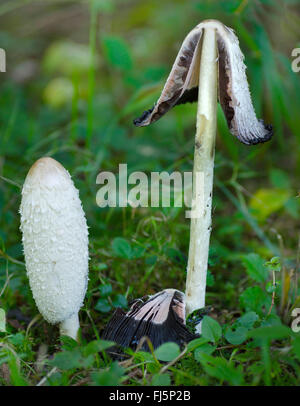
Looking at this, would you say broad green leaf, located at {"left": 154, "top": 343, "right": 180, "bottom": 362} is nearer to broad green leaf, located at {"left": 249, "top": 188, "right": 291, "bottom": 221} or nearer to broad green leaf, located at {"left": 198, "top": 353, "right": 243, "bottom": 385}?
broad green leaf, located at {"left": 198, "top": 353, "right": 243, "bottom": 385}

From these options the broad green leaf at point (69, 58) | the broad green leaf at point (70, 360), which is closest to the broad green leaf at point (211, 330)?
the broad green leaf at point (70, 360)

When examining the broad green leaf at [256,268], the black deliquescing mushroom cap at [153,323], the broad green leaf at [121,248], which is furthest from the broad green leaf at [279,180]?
the black deliquescing mushroom cap at [153,323]

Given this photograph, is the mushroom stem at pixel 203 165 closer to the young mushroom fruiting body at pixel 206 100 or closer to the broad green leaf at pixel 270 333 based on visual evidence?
the young mushroom fruiting body at pixel 206 100

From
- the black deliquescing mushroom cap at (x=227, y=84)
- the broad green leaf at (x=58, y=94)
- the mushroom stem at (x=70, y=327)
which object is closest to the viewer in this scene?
the black deliquescing mushroom cap at (x=227, y=84)

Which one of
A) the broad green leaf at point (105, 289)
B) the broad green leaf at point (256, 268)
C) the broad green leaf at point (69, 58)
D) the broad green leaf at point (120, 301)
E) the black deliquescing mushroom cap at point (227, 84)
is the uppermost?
the broad green leaf at point (69, 58)

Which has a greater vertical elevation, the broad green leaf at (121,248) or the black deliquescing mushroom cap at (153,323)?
the broad green leaf at (121,248)

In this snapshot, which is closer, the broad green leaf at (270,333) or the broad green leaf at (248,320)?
the broad green leaf at (270,333)

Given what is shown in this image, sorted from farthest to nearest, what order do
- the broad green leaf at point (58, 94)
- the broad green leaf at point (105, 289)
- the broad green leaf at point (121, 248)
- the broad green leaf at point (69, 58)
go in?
the broad green leaf at point (58, 94) → the broad green leaf at point (69, 58) → the broad green leaf at point (121, 248) → the broad green leaf at point (105, 289)

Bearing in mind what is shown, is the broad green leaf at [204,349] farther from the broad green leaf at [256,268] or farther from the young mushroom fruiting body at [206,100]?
the broad green leaf at [256,268]
